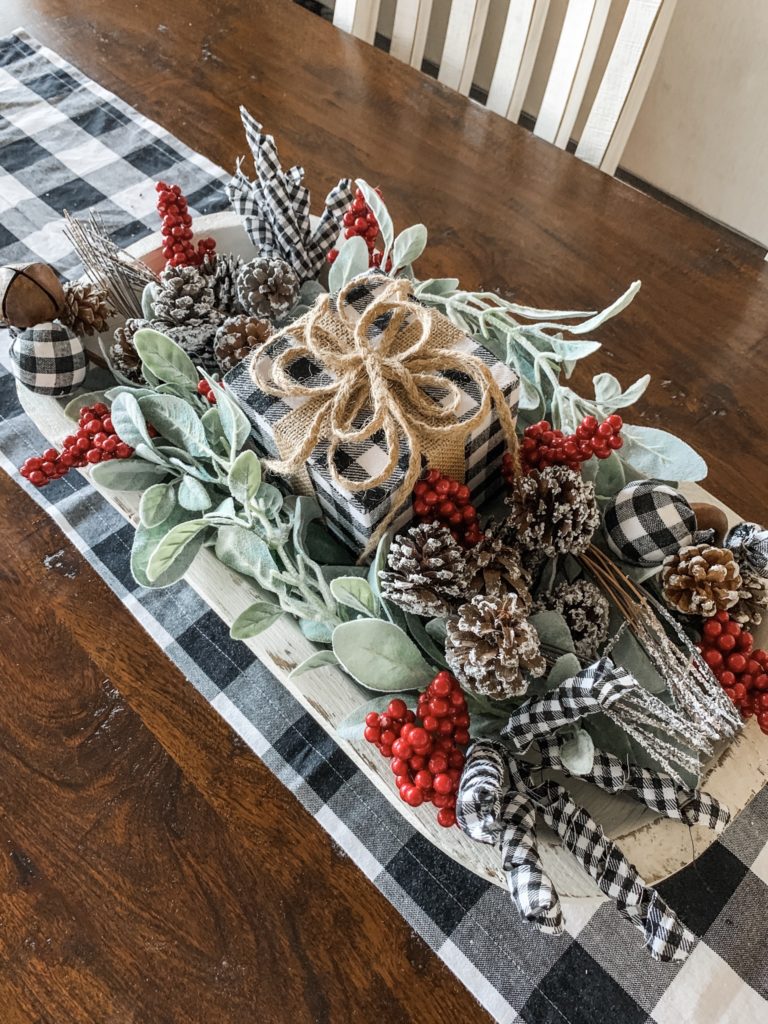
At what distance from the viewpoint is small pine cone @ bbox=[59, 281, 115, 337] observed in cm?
53

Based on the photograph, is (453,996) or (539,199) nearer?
(453,996)

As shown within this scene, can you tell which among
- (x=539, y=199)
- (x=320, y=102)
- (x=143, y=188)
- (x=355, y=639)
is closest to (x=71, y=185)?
(x=143, y=188)

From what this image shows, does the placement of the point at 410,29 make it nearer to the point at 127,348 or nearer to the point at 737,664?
the point at 127,348

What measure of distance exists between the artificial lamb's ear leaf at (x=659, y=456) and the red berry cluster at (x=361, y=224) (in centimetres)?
22

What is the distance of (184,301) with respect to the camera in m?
0.51

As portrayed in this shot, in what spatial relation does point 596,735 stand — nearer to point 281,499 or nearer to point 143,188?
point 281,499

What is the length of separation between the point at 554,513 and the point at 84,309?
350 mm

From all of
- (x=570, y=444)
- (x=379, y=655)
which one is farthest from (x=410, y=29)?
(x=379, y=655)

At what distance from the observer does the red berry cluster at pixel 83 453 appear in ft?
1.53

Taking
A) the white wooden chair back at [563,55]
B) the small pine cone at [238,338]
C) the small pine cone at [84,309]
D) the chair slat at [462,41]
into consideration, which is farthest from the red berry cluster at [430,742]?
the chair slat at [462,41]

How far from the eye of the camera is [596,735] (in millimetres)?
400

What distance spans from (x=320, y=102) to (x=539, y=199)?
274 millimetres

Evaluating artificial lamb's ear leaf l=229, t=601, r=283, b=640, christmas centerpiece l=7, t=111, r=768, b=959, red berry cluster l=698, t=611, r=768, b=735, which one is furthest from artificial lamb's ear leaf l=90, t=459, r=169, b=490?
red berry cluster l=698, t=611, r=768, b=735

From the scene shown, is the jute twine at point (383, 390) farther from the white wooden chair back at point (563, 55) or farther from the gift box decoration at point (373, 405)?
the white wooden chair back at point (563, 55)
